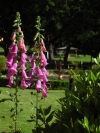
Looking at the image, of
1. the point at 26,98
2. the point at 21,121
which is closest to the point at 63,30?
the point at 26,98

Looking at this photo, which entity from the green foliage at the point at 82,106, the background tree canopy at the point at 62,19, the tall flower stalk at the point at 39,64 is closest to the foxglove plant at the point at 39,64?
the tall flower stalk at the point at 39,64

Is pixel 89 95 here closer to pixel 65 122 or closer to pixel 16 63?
pixel 65 122

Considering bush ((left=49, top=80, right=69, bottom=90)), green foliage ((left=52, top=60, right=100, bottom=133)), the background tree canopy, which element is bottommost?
bush ((left=49, top=80, right=69, bottom=90))

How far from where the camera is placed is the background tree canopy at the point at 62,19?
1631 inches

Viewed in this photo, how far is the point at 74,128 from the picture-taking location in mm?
3855

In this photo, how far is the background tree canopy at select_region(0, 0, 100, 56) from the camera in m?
41.4

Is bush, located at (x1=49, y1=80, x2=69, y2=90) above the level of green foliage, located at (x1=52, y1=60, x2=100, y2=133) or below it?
below

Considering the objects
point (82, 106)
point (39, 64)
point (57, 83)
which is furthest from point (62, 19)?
point (82, 106)

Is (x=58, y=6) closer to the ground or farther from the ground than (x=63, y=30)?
farther from the ground

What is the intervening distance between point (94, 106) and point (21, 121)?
7.63 meters

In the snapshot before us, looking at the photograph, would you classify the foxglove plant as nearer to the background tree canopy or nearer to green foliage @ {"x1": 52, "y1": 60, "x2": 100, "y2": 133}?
green foliage @ {"x1": 52, "y1": 60, "x2": 100, "y2": 133}

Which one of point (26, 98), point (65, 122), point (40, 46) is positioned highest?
point (40, 46)

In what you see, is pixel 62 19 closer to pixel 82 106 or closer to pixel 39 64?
pixel 39 64

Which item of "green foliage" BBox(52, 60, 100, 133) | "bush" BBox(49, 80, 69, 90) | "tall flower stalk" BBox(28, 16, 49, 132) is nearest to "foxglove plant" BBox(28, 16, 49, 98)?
"tall flower stalk" BBox(28, 16, 49, 132)
